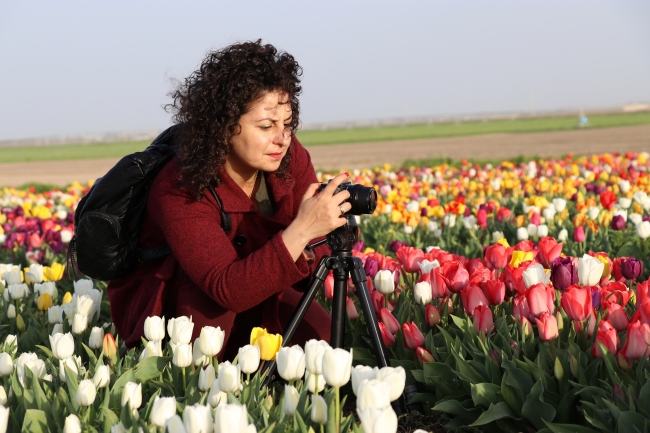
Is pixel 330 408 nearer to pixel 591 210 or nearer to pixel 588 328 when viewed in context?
pixel 588 328

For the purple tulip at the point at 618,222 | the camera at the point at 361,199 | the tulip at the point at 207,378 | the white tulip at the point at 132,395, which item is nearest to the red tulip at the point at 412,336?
the camera at the point at 361,199

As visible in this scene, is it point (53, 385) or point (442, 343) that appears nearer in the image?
point (53, 385)

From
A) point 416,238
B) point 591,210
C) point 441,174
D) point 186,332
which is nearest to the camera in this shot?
point 186,332

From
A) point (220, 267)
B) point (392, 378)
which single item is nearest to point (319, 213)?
point (220, 267)

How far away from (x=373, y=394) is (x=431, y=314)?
1.45 m

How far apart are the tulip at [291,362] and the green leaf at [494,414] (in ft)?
2.20

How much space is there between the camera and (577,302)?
2.88m

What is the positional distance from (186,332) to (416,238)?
3.55 meters

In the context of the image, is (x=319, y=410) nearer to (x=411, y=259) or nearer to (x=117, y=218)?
(x=117, y=218)

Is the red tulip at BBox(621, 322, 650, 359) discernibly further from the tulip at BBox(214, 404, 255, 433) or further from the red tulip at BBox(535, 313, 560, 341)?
the tulip at BBox(214, 404, 255, 433)

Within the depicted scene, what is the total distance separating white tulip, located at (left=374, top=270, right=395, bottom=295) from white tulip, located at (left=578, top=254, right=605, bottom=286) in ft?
2.70

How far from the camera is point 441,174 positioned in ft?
33.9

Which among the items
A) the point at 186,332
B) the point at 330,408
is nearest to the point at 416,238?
the point at 186,332

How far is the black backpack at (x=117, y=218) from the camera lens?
3486 mm
